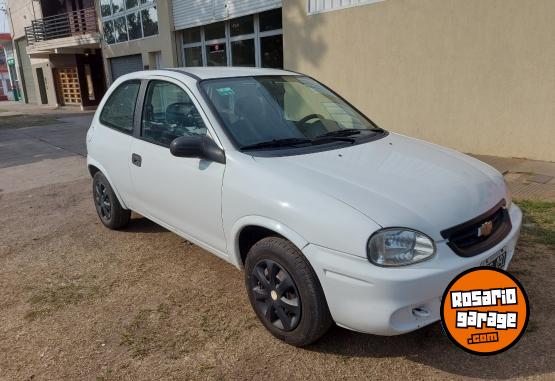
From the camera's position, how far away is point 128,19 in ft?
59.5

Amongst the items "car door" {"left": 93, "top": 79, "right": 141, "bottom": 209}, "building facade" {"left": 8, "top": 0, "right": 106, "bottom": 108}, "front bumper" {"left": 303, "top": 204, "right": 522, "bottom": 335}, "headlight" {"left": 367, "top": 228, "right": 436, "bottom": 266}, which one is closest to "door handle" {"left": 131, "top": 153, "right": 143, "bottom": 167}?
"car door" {"left": 93, "top": 79, "right": 141, "bottom": 209}

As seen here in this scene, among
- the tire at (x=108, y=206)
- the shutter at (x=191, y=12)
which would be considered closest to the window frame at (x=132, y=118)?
the tire at (x=108, y=206)

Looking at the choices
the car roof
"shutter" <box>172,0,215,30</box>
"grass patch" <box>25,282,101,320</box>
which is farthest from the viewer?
"shutter" <box>172,0,215,30</box>

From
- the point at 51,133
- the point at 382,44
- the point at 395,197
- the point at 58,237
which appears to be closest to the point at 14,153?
the point at 51,133

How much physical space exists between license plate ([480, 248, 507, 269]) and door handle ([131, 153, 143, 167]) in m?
2.74

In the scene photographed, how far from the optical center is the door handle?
3.89m

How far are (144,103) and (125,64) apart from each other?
55.3 feet

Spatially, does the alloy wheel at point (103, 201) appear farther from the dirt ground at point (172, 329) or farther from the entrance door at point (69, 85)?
the entrance door at point (69, 85)

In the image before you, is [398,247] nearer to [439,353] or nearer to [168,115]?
[439,353]

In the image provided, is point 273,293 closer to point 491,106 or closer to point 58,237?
point 58,237

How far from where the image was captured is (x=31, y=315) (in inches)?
132

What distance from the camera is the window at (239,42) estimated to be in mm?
11586

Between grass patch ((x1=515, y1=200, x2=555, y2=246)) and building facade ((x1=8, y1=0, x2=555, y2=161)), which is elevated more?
building facade ((x1=8, y1=0, x2=555, y2=161))

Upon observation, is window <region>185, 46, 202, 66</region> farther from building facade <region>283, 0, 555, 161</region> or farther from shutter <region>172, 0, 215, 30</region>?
building facade <region>283, 0, 555, 161</region>
